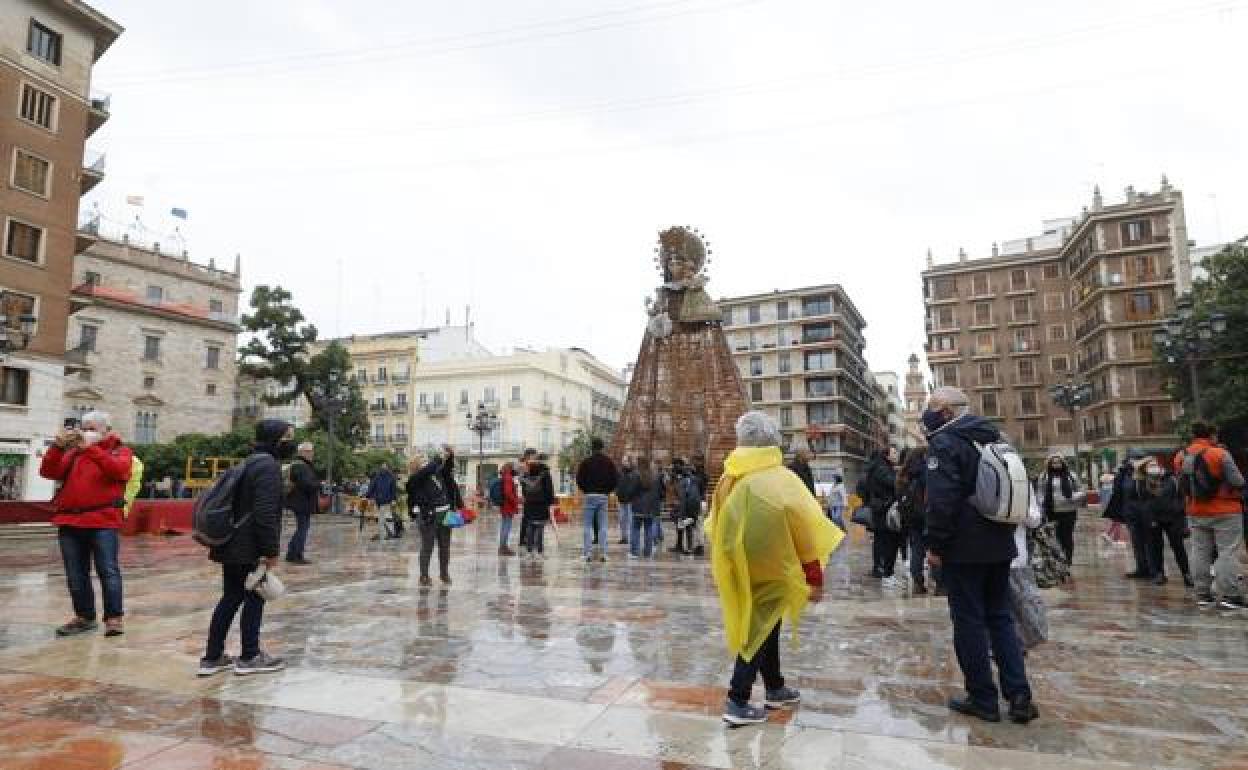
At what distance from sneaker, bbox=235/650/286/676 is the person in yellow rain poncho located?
2860mm

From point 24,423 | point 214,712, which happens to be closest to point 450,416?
point 24,423

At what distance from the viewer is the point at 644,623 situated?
6.03 m

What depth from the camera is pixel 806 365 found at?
65.2 meters

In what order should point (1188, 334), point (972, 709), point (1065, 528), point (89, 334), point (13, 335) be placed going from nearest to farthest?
point (972, 709) < point (1065, 528) < point (1188, 334) < point (13, 335) < point (89, 334)

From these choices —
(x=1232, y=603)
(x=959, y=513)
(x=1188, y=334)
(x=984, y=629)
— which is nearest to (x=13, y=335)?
(x=959, y=513)

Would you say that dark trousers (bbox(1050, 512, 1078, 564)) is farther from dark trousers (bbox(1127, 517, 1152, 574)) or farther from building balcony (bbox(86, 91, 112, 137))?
building balcony (bbox(86, 91, 112, 137))

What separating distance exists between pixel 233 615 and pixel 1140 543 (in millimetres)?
10068

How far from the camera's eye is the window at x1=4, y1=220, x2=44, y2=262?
83.7 ft

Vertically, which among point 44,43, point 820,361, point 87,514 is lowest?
point 87,514

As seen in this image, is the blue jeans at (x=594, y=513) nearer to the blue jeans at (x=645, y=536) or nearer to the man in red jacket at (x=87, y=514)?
the blue jeans at (x=645, y=536)

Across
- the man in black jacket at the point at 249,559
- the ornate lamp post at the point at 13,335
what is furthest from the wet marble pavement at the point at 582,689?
the ornate lamp post at the point at 13,335

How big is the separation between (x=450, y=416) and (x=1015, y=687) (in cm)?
5692

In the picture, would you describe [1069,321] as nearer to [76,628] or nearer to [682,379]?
[682,379]

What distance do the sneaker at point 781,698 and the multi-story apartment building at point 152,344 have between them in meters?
43.7
